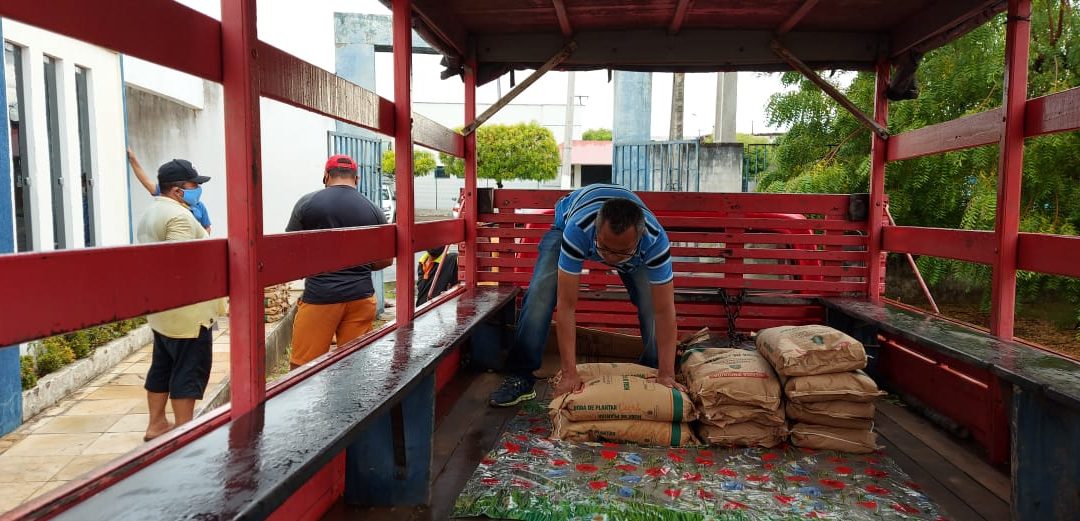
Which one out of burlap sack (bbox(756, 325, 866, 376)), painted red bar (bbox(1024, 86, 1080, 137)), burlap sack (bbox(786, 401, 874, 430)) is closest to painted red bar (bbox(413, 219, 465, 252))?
burlap sack (bbox(756, 325, 866, 376))

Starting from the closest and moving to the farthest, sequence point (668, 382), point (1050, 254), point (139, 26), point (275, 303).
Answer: point (139, 26), point (1050, 254), point (668, 382), point (275, 303)

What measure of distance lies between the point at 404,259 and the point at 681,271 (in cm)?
248

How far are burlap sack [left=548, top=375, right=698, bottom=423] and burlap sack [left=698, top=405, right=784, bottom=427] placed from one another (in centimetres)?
9

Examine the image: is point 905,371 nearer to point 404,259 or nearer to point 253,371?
point 404,259

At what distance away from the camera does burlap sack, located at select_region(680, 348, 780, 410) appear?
139 inches

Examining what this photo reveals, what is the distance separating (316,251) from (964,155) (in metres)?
6.42

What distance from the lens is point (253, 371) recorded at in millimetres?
2215

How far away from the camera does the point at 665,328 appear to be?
3514 mm

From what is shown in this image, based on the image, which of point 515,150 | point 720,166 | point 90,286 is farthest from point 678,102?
point 90,286

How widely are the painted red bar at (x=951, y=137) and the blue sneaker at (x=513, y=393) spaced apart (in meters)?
2.96

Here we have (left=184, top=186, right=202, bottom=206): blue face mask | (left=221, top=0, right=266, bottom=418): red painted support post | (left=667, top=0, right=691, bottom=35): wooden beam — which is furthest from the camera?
(left=184, top=186, right=202, bottom=206): blue face mask

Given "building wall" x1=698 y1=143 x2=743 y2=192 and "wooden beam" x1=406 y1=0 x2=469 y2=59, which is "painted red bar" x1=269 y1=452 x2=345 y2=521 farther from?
"building wall" x1=698 y1=143 x2=743 y2=192

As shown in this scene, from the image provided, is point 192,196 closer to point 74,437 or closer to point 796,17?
point 74,437

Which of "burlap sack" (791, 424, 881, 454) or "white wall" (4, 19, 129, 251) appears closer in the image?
"burlap sack" (791, 424, 881, 454)
